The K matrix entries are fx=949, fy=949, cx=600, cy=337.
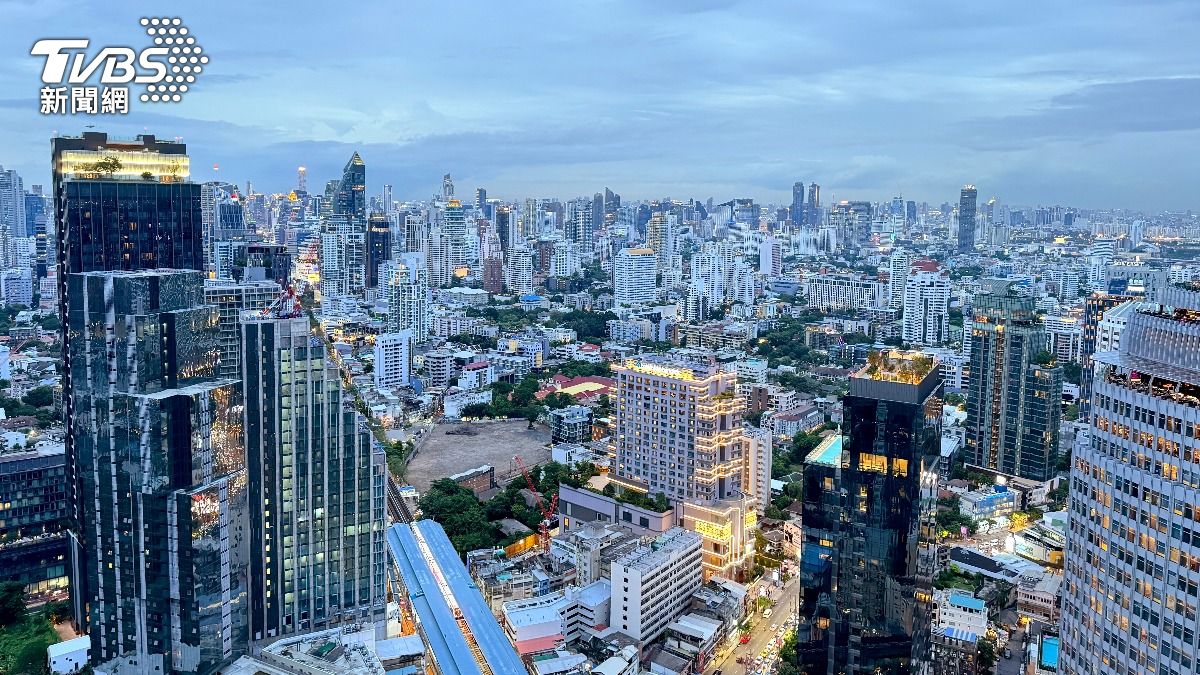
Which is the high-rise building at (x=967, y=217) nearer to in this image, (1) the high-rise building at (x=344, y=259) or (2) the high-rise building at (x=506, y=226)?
(2) the high-rise building at (x=506, y=226)

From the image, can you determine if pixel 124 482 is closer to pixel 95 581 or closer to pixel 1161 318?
pixel 95 581

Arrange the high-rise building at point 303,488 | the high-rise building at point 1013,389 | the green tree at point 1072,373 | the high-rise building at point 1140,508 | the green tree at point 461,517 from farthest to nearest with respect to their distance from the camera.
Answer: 1. the green tree at point 1072,373
2. the high-rise building at point 1013,389
3. the green tree at point 461,517
4. the high-rise building at point 303,488
5. the high-rise building at point 1140,508

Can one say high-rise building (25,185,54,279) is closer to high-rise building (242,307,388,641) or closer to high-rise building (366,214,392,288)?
high-rise building (366,214,392,288)

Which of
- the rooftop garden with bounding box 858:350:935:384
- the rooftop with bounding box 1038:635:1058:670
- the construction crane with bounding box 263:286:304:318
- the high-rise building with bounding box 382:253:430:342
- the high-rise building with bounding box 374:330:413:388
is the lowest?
the rooftop with bounding box 1038:635:1058:670

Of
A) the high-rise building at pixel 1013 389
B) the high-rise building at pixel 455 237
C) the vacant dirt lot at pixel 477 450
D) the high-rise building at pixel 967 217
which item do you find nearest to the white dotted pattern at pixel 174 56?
the vacant dirt lot at pixel 477 450

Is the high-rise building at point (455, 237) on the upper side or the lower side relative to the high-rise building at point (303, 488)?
upper

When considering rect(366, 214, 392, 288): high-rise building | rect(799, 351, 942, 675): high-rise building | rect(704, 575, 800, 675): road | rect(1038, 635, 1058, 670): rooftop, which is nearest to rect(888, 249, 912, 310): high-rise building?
rect(366, 214, 392, 288): high-rise building

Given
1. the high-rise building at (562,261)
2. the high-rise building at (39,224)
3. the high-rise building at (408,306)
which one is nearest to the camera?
the high-rise building at (408,306)
